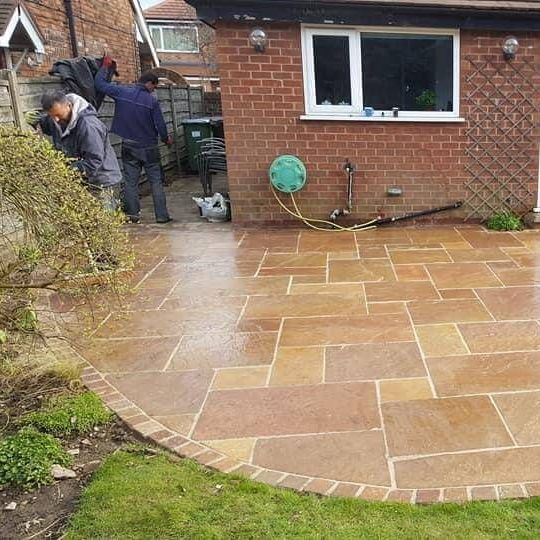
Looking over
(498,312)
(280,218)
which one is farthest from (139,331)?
(280,218)

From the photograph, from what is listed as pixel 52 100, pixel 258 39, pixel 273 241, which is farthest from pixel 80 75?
pixel 273 241

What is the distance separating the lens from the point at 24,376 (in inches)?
121

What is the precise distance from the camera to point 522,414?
2.73 metres

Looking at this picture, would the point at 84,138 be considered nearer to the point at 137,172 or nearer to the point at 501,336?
the point at 137,172

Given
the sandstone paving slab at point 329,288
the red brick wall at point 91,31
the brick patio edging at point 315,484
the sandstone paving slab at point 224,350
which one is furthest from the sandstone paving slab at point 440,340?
the red brick wall at point 91,31

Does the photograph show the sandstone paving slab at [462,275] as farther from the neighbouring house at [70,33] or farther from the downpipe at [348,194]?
the neighbouring house at [70,33]

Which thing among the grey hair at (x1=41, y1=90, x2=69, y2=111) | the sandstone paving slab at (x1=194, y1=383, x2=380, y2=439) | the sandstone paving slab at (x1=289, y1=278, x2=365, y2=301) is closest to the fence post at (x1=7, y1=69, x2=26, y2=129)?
the grey hair at (x1=41, y1=90, x2=69, y2=111)

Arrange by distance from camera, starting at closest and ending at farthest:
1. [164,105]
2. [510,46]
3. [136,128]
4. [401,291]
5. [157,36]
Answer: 1. [401,291]
2. [510,46]
3. [136,128]
4. [164,105]
5. [157,36]

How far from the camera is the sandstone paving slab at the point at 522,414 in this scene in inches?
101

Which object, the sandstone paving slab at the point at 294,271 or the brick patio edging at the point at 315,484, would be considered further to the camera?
the sandstone paving slab at the point at 294,271

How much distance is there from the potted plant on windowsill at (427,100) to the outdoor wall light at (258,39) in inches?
79.1

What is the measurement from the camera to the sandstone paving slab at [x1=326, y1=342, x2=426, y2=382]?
10.5 feet

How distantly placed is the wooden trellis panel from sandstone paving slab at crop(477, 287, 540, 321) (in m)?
2.66

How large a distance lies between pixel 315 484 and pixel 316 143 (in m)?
5.06
